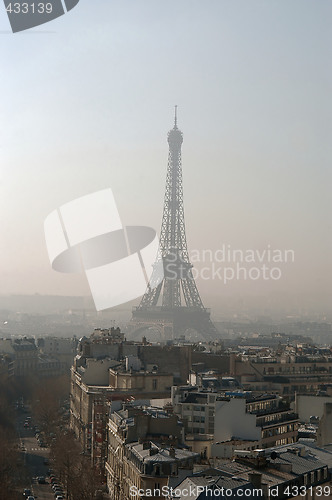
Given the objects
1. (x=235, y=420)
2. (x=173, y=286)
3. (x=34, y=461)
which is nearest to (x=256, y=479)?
(x=235, y=420)

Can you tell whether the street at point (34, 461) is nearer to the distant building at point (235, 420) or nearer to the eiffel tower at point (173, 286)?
the distant building at point (235, 420)

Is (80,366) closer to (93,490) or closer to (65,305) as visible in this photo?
(93,490)

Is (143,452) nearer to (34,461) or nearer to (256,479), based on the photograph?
(256,479)

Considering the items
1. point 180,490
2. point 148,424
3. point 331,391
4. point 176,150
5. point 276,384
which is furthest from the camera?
point 176,150

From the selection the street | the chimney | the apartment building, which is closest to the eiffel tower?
the street

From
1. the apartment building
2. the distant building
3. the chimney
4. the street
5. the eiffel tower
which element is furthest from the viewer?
the eiffel tower

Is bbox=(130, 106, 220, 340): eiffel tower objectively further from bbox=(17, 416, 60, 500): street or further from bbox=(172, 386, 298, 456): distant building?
bbox=(172, 386, 298, 456): distant building

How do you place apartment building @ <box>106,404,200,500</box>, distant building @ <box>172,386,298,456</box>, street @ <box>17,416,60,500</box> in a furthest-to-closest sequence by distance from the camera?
street @ <box>17,416,60,500</box>
distant building @ <box>172,386,298,456</box>
apartment building @ <box>106,404,200,500</box>

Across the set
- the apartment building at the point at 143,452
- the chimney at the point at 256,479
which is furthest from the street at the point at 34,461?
the chimney at the point at 256,479

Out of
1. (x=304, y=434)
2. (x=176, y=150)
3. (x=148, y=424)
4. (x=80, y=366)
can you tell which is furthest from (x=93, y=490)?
(x=176, y=150)
